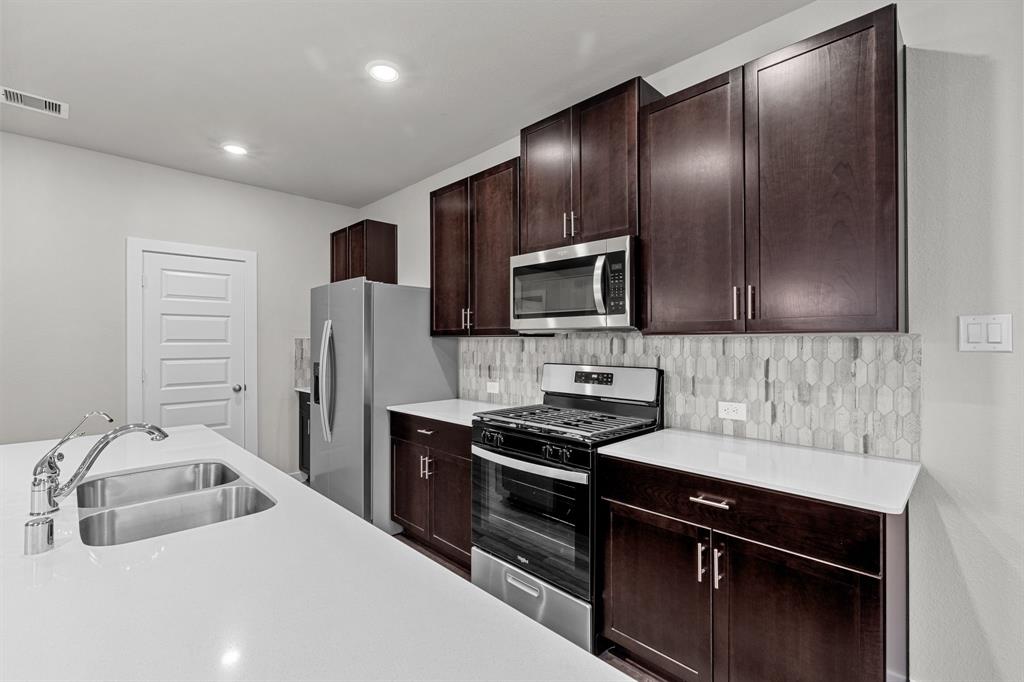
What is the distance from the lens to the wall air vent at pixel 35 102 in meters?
2.65

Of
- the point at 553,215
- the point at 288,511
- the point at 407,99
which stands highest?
the point at 407,99

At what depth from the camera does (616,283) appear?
2252 mm

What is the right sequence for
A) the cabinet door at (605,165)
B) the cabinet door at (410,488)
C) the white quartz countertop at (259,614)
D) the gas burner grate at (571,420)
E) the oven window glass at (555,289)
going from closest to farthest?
the white quartz countertop at (259,614) → the gas burner grate at (571,420) → the cabinet door at (605,165) → the oven window glass at (555,289) → the cabinet door at (410,488)

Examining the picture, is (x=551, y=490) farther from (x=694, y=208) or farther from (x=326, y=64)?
(x=326, y=64)

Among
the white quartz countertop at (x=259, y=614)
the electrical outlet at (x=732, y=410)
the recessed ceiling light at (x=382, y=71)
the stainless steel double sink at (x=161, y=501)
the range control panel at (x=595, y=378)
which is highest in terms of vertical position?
the recessed ceiling light at (x=382, y=71)

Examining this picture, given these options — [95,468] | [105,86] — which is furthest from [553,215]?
[105,86]

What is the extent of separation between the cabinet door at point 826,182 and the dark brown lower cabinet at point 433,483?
1.72 metres

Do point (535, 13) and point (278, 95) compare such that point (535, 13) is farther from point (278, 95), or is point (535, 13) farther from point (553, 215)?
point (278, 95)

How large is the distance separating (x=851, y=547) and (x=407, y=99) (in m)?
2.83

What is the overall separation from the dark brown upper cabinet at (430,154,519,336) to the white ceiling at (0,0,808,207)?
38cm

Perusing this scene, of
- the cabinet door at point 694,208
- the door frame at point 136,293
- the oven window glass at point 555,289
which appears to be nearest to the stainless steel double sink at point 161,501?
the oven window glass at point 555,289

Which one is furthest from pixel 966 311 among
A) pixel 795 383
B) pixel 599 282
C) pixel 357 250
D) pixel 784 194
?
pixel 357 250

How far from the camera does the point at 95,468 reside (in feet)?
5.55

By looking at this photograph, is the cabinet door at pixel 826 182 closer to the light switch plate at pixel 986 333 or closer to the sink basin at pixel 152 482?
the light switch plate at pixel 986 333
